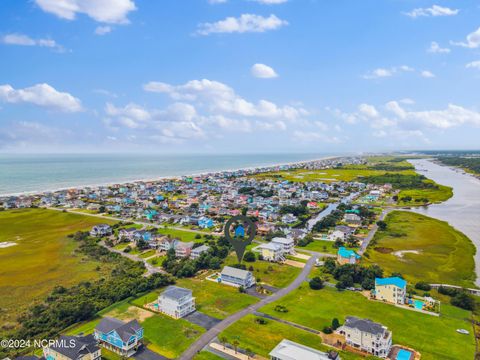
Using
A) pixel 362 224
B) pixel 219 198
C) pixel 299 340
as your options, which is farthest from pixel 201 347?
pixel 219 198

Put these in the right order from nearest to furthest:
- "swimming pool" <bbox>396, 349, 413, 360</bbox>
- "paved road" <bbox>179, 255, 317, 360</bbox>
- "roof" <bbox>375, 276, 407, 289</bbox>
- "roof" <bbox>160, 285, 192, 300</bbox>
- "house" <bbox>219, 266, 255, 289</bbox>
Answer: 1. "swimming pool" <bbox>396, 349, 413, 360</bbox>
2. "paved road" <bbox>179, 255, 317, 360</bbox>
3. "roof" <bbox>160, 285, 192, 300</bbox>
4. "roof" <bbox>375, 276, 407, 289</bbox>
5. "house" <bbox>219, 266, 255, 289</bbox>

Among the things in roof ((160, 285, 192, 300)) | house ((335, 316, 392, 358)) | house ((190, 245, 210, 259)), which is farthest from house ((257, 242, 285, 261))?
house ((335, 316, 392, 358))

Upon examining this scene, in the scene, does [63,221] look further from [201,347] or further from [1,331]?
[201,347]

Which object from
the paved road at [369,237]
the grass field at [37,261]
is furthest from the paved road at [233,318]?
the grass field at [37,261]

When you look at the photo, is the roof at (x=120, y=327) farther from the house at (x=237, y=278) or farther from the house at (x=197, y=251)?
the house at (x=197, y=251)

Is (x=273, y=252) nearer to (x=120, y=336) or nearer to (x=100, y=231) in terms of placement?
(x=120, y=336)

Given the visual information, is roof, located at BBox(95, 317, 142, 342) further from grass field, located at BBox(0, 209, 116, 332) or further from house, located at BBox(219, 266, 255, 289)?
house, located at BBox(219, 266, 255, 289)
